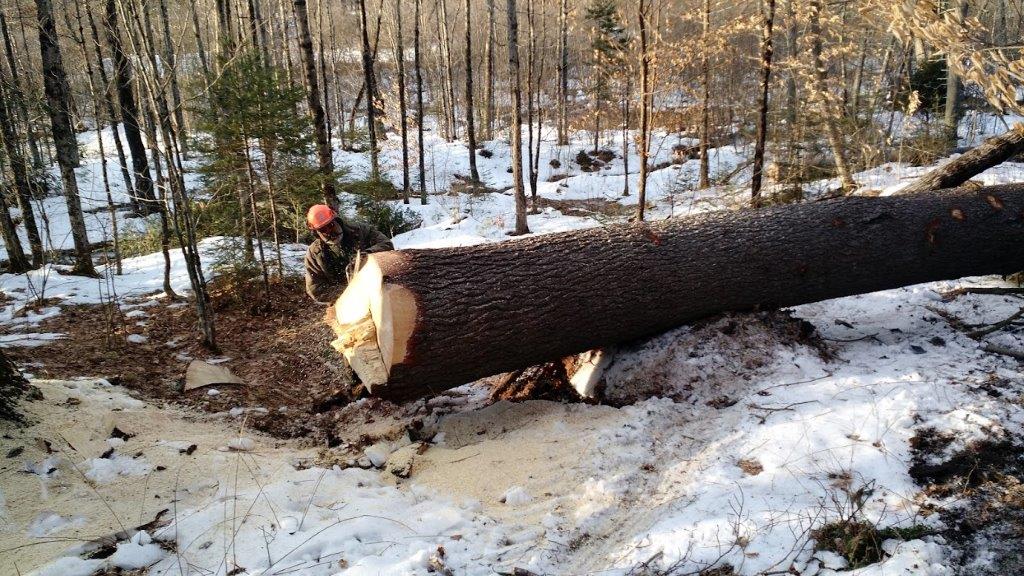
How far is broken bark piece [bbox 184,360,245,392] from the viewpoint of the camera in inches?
177

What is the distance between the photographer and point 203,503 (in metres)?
2.77

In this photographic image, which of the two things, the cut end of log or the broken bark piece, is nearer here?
the cut end of log

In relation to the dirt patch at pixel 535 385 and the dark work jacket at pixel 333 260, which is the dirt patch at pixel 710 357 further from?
the dark work jacket at pixel 333 260

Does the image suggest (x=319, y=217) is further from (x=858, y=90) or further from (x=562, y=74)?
(x=562, y=74)

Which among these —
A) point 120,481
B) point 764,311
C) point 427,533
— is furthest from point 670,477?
point 120,481

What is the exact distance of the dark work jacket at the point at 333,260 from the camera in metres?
5.38

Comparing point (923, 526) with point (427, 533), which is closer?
point (923, 526)

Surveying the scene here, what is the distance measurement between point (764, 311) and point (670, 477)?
1822 mm

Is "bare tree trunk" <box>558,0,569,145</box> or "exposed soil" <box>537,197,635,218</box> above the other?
"bare tree trunk" <box>558,0,569,145</box>

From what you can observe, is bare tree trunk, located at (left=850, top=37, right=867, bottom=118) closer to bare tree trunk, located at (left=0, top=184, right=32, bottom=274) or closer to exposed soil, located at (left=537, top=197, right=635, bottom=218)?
exposed soil, located at (left=537, top=197, right=635, bottom=218)

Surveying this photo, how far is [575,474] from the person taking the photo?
2984mm

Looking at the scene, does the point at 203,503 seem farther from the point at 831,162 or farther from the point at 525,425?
the point at 831,162

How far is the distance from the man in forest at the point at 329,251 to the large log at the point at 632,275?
1.44 metres

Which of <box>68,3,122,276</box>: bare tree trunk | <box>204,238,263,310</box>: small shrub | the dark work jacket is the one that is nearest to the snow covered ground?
the dark work jacket
